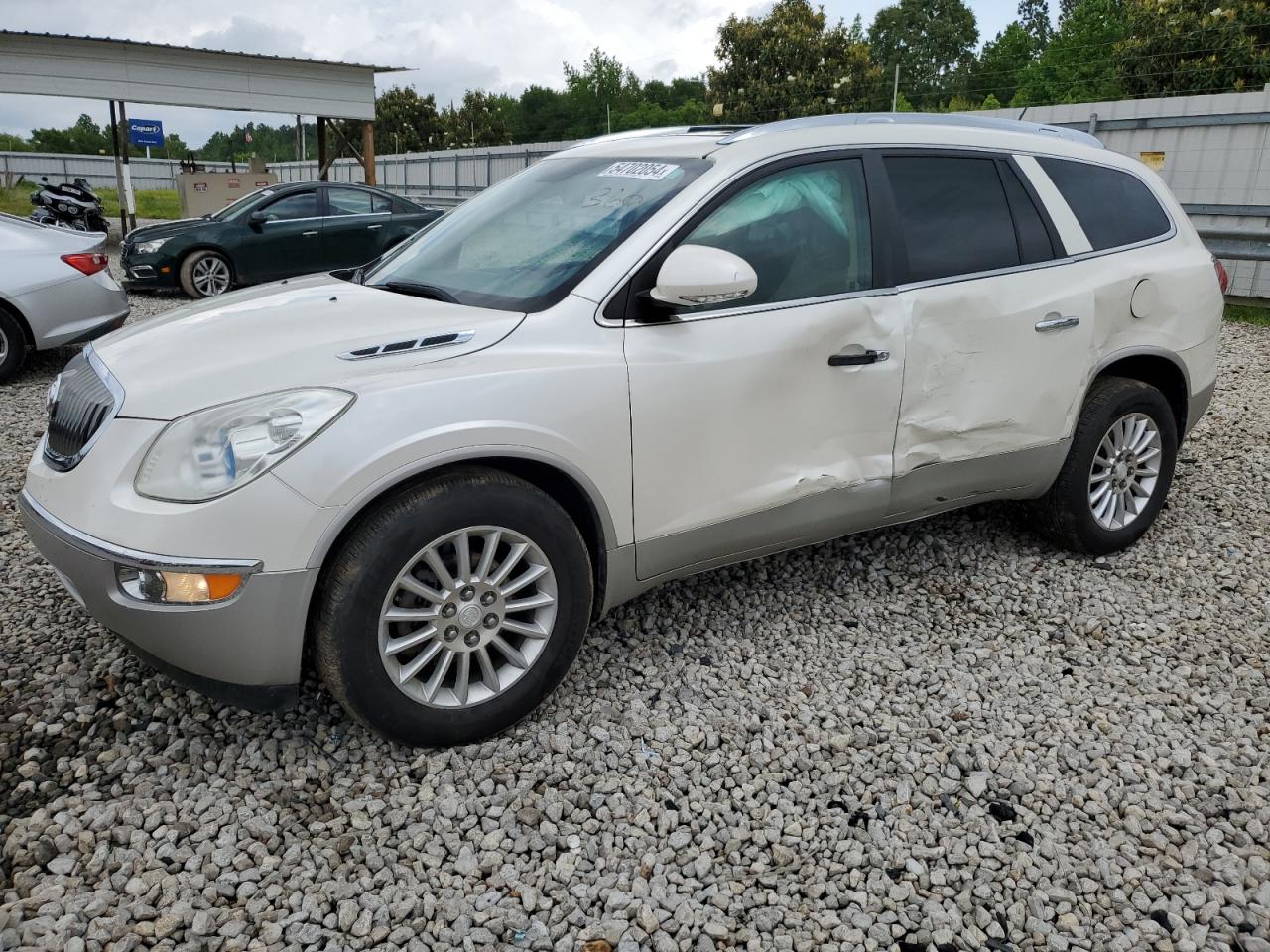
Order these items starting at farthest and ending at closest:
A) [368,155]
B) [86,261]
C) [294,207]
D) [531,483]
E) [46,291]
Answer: [368,155]
[294,207]
[86,261]
[46,291]
[531,483]

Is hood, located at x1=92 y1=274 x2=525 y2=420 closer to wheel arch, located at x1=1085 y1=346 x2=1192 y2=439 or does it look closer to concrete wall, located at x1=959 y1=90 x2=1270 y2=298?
wheel arch, located at x1=1085 y1=346 x2=1192 y2=439

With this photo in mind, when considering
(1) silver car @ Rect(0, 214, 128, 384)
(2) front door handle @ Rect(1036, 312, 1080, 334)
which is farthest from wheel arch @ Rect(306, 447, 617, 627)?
(1) silver car @ Rect(0, 214, 128, 384)

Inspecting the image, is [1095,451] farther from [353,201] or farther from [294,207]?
[294,207]

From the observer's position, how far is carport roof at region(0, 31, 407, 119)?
1758 cm

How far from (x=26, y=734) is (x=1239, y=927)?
3406 mm

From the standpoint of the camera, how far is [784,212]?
3.33 m

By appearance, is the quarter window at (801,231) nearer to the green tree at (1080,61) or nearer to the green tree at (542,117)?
the green tree at (1080,61)

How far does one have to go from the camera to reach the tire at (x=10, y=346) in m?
7.26

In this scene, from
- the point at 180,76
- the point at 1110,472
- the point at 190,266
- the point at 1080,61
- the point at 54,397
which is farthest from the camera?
the point at 1080,61

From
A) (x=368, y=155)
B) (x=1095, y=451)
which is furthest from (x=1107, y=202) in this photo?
(x=368, y=155)

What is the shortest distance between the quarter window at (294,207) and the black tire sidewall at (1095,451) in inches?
416

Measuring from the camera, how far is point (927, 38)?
3255 inches

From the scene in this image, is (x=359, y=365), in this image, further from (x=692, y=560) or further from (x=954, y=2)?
(x=954, y=2)

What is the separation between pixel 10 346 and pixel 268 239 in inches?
201
